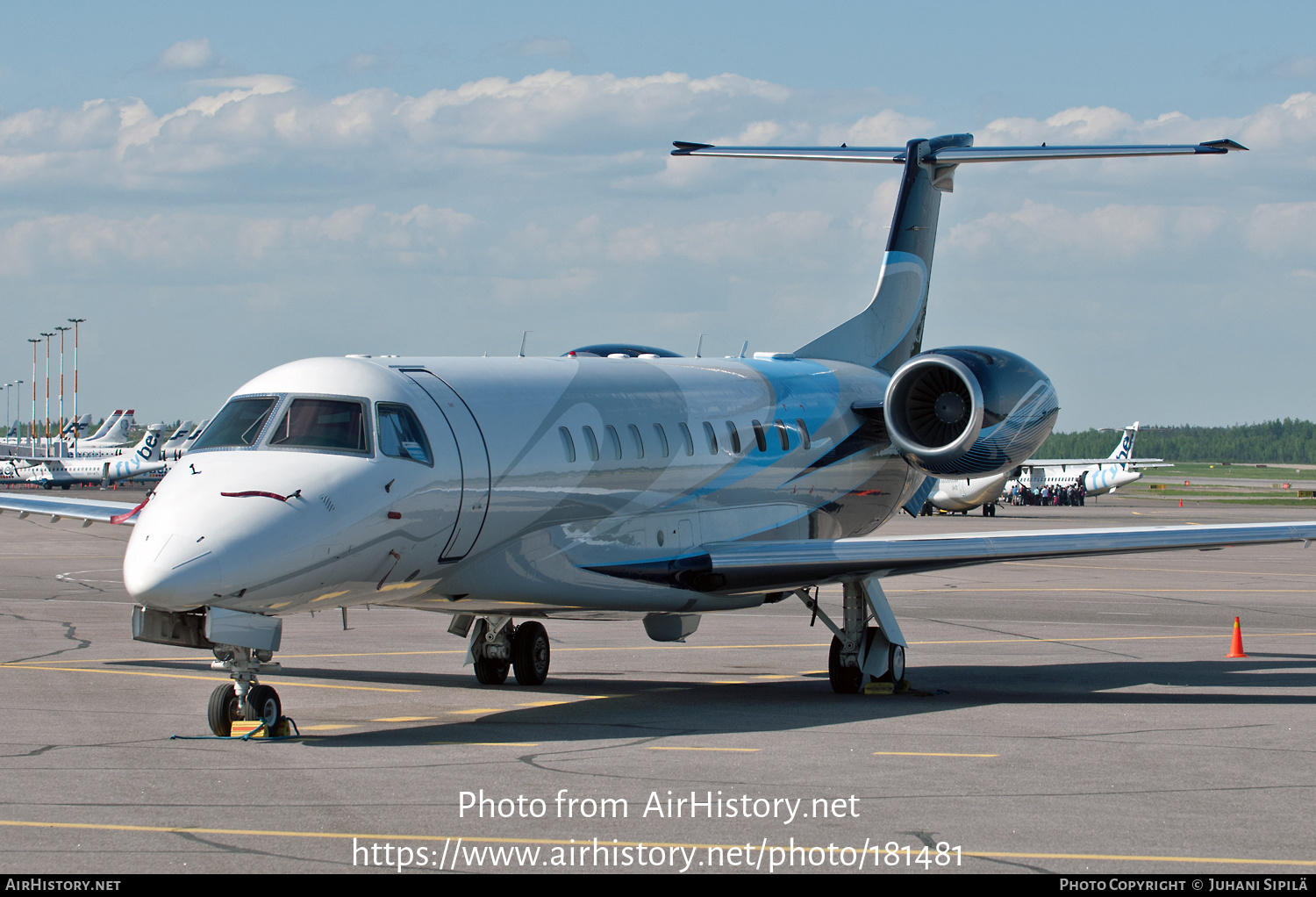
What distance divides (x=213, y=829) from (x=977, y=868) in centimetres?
442

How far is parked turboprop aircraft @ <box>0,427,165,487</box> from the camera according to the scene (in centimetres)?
11181

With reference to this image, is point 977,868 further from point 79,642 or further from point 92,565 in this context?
point 92,565

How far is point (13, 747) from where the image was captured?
40.6 feet

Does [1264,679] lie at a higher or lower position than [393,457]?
lower

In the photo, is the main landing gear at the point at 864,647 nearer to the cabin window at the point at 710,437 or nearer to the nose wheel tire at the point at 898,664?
the nose wheel tire at the point at 898,664

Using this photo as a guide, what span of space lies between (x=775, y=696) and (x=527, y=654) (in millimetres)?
Answer: 2867

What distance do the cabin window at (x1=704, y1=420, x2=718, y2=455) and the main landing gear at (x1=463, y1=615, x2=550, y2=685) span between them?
9.23 ft

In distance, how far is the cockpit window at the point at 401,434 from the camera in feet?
43.4

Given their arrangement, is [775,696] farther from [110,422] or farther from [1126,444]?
[110,422]

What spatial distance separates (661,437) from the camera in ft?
54.6

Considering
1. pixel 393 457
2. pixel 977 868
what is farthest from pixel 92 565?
pixel 977 868

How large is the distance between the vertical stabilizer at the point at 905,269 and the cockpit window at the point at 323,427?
404 inches

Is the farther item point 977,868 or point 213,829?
point 213,829

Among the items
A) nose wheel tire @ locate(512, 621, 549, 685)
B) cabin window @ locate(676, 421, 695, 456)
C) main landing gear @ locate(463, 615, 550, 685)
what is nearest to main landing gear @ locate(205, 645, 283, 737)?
main landing gear @ locate(463, 615, 550, 685)
